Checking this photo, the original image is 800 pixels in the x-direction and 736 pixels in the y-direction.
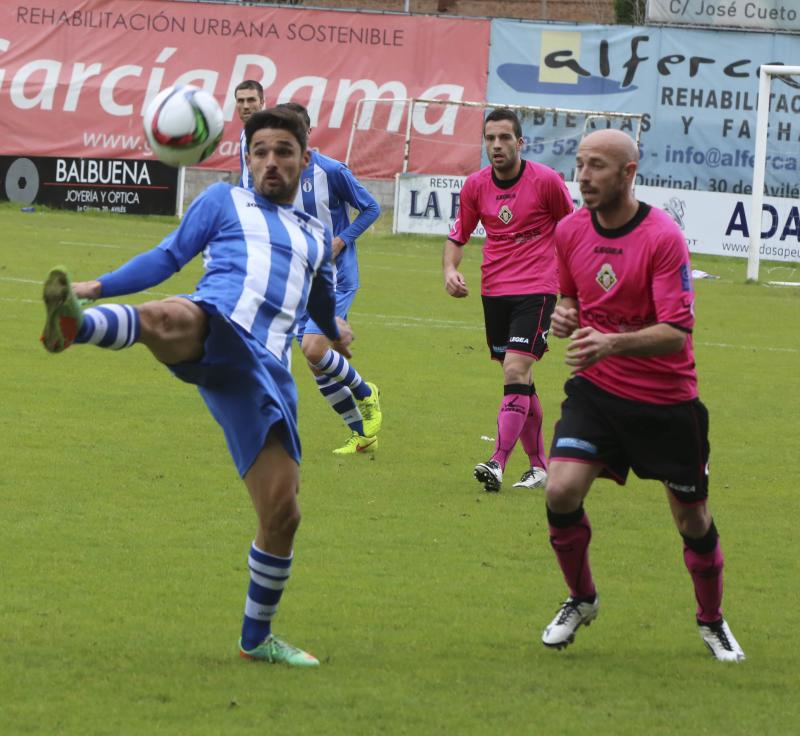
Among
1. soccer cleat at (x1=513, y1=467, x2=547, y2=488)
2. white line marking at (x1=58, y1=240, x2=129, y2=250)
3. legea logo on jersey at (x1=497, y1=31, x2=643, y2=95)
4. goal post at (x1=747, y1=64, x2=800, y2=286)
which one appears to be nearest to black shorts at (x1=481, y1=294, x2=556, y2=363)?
soccer cleat at (x1=513, y1=467, x2=547, y2=488)

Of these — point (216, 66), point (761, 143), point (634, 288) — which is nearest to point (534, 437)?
point (634, 288)

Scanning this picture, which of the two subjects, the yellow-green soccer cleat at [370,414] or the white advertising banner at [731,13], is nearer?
the yellow-green soccer cleat at [370,414]

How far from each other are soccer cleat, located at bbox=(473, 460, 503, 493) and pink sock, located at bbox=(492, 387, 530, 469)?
0.33 feet

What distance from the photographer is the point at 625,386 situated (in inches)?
238

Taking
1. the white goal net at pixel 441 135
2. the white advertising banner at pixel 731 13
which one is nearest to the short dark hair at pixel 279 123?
the white goal net at pixel 441 135

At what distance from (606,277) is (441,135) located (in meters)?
26.9

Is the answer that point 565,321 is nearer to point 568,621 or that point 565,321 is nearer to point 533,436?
point 568,621

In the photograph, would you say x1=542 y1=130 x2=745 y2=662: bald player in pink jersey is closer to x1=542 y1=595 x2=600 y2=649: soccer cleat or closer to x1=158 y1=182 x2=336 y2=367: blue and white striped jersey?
x1=542 y1=595 x2=600 y2=649: soccer cleat

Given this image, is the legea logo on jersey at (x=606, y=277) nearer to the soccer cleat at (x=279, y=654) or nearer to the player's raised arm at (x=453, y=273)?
the soccer cleat at (x=279, y=654)

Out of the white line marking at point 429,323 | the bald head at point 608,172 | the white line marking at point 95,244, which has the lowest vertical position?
the white line marking at point 429,323

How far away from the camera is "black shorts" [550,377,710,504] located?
19.6 feet

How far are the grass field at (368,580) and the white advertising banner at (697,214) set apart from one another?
14.0 m

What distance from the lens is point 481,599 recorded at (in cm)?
690

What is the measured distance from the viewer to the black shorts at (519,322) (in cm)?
979
